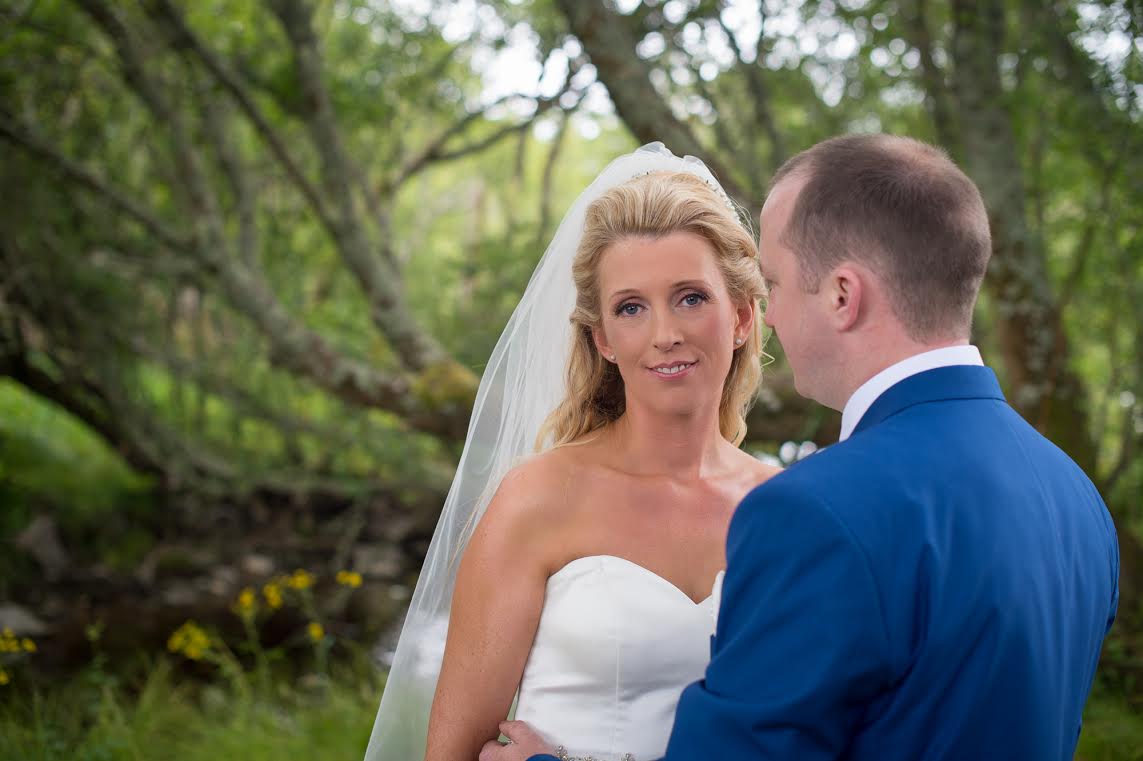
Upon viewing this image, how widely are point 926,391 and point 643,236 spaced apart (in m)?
1.19

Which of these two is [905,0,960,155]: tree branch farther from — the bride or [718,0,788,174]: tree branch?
the bride

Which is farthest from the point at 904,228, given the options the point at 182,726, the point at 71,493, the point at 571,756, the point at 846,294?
the point at 71,493

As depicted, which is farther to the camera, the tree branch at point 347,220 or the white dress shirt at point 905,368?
the tree branch at point 347,220

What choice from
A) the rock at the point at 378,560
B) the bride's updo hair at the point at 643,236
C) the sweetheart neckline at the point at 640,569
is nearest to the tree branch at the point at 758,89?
the bride's updo hair at the point at 643,236

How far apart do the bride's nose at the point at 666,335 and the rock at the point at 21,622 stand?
7.68 meters

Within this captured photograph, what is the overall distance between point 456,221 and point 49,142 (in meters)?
14.3

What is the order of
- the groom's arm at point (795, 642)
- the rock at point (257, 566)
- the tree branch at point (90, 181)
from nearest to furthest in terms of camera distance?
the groom's arm at point (795, 642)
the tree branch at point (90, 181)
the rock at point (257, 566)

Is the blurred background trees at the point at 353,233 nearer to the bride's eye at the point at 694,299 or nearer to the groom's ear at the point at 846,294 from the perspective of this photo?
the bride's eye at the point at 694,299

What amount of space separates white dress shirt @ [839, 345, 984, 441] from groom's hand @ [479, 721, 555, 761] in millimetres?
1159

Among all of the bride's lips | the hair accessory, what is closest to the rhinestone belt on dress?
the bride's lips

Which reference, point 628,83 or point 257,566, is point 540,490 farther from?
point 257,566

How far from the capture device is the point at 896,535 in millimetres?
1488

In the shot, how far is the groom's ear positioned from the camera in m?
1.68

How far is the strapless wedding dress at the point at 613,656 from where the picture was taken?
97.8 inches
